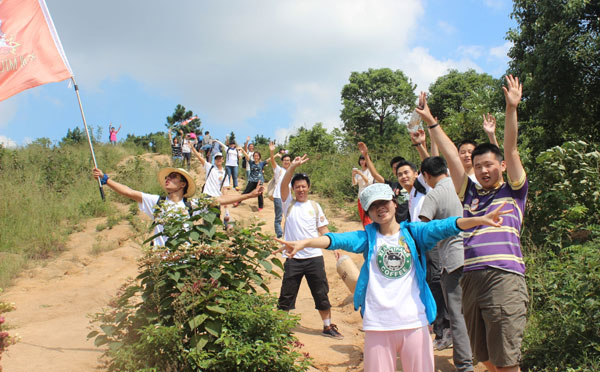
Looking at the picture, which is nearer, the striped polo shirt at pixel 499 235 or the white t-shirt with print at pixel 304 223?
the striped polo shirt at pixel 499 235

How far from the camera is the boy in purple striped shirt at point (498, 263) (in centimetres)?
301

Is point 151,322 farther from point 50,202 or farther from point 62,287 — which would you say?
point 50,202

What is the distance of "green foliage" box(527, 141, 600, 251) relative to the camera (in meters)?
6.00

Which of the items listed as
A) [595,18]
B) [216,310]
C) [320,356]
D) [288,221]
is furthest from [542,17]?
[216,310]

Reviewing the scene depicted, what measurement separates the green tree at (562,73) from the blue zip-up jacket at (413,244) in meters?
7.50

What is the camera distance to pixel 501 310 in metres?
3.02

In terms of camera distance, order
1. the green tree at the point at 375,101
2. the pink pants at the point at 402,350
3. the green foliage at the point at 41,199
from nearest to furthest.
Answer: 1. the pink pants at the point at 402,350
2. the green foliage at the point at 41,199
3. the green tree at the point at 375,101

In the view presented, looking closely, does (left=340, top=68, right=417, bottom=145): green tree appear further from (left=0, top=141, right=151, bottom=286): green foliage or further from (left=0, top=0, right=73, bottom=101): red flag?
(left=0, top=0, right=73, bottom=101): red flag

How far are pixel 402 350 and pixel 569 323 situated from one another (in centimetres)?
207

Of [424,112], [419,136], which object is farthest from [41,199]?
[424,112]

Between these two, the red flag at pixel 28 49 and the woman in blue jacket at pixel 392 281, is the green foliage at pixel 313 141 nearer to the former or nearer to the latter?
the red flag at pixel 28 49

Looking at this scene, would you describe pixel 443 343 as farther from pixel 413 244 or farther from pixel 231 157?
pixel 231 157

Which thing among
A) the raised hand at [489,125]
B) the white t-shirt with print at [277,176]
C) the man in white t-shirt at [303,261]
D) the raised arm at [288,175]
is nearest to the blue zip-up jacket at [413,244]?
the raised hand at [489,125]

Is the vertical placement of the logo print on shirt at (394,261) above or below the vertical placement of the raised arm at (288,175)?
below
